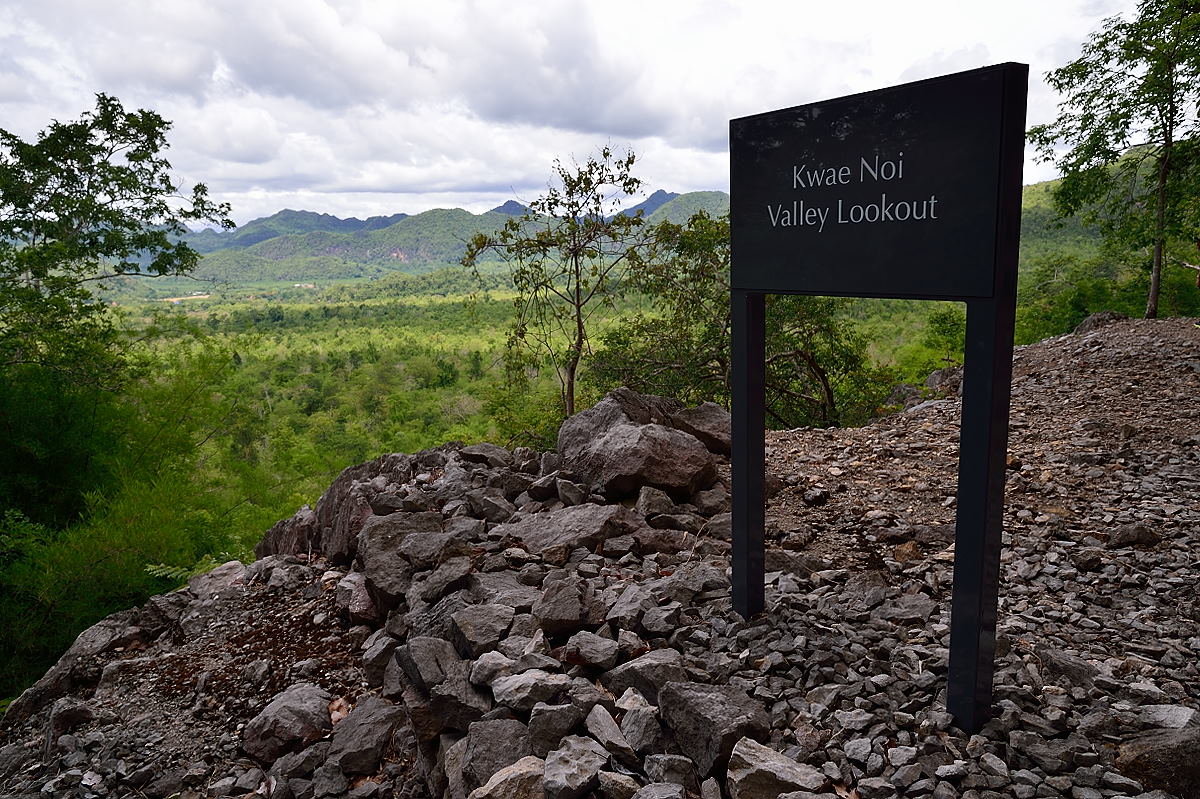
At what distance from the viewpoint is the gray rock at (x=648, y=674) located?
9.96 ft

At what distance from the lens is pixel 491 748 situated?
2902 mm

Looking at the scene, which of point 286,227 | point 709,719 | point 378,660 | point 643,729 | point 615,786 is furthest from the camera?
point 286,227

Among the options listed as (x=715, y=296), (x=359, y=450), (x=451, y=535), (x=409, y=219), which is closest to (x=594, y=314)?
(x=715, y=296)

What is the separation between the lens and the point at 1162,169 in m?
13.3

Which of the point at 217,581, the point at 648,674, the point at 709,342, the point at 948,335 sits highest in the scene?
the point at 709,342

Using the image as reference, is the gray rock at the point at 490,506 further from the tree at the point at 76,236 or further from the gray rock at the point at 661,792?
the tree at the point at 76,236

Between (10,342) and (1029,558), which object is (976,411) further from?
(10,342)

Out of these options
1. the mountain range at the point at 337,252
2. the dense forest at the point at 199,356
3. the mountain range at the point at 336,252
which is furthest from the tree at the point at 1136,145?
the mountain range at the point at 337,252

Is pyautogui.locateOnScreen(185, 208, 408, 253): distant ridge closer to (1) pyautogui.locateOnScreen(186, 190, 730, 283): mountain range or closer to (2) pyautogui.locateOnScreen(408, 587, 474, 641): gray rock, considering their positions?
(1) pyautogui.locateOnScreen(186, 190, 730, 283): mountain range

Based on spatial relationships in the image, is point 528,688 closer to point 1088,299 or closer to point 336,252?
point 1088,299

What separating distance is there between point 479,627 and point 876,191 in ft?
9.21

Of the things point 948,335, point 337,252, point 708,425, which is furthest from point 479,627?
point 337,252

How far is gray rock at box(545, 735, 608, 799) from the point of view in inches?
99.0

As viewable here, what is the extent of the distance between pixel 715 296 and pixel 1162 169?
30.1ft
